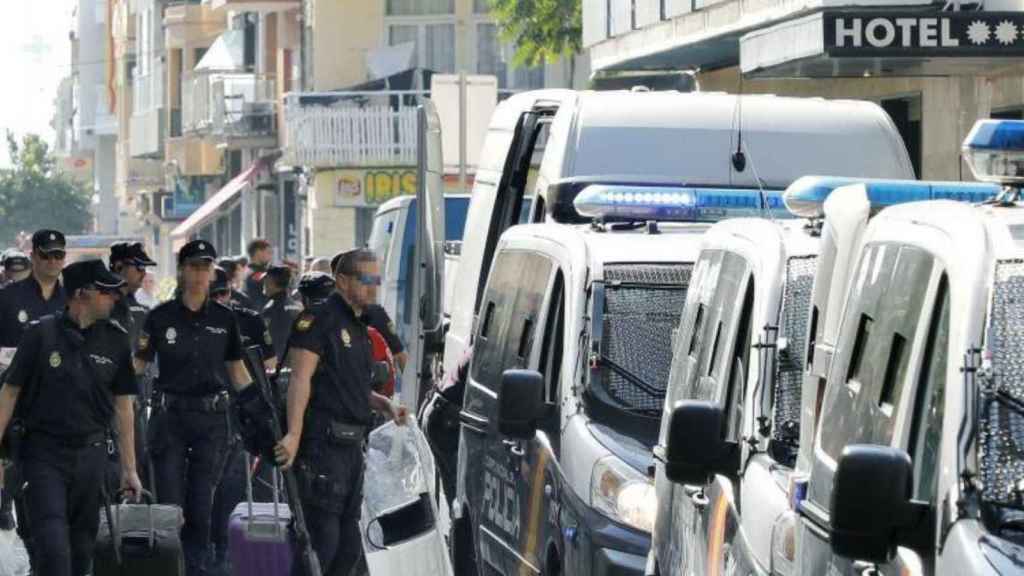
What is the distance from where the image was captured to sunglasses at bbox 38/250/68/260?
15008 mm

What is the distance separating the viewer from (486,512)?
11.0 m

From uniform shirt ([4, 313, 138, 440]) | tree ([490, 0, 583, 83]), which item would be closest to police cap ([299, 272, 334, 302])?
uniform shirt ([4, 313, 138, 440])

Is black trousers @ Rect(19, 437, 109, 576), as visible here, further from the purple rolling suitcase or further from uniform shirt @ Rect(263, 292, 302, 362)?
uniform shirt @ Rect(263, 292, 302, 362)

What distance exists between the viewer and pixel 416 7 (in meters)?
48.2

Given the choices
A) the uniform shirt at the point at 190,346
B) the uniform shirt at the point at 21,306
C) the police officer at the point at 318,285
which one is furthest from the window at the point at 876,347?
the uniform shirt at the point at 21,306

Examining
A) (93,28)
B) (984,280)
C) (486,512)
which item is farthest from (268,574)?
(93,28)

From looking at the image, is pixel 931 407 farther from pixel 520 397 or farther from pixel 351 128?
pixel 351 128

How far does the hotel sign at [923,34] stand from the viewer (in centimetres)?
1817

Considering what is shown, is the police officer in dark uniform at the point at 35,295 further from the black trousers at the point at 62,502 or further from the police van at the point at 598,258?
the black trousers at the point at 62,502

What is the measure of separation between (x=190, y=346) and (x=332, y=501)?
173 centimetres

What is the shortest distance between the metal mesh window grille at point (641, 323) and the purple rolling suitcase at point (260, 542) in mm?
2774

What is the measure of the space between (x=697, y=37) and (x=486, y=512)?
597 inches

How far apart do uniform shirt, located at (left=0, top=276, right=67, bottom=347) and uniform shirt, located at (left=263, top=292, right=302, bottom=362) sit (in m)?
2.98

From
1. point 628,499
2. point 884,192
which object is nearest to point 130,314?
point 628,499
